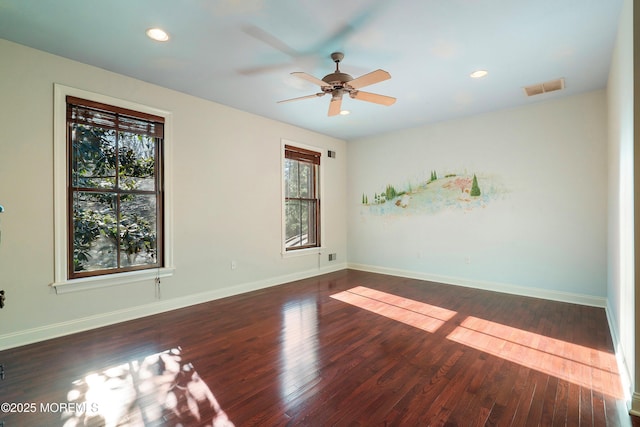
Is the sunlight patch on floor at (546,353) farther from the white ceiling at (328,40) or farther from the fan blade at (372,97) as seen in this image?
the white ceiling at (328,40)

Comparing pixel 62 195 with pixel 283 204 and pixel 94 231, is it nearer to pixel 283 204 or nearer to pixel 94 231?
pixel 94 231

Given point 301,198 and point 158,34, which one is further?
point 301,198

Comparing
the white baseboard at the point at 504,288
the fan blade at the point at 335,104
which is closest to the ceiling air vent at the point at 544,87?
the fan blade at the point at 335,104

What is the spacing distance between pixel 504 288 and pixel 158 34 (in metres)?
5.49

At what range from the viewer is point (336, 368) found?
2.45 metres

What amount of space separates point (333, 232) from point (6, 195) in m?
4.94

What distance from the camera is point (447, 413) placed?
1897 millimetres

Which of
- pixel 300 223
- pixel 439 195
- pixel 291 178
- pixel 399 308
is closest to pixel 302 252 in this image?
pixel 300 223

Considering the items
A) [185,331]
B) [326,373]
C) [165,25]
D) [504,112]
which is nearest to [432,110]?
[504,112]

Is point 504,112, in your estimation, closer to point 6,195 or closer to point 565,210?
point 565,210

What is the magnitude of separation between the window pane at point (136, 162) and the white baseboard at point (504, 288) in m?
4.46

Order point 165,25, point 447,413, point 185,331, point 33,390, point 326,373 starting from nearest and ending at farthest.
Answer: point 447,413 < point 33,390 < point 326,373 < point 165,25 < point 185,331

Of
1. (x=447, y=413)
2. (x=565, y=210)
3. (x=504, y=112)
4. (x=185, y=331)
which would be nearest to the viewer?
(x=447, y=413)

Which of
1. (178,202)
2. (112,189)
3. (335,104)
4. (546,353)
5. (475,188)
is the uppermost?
(335,104)
